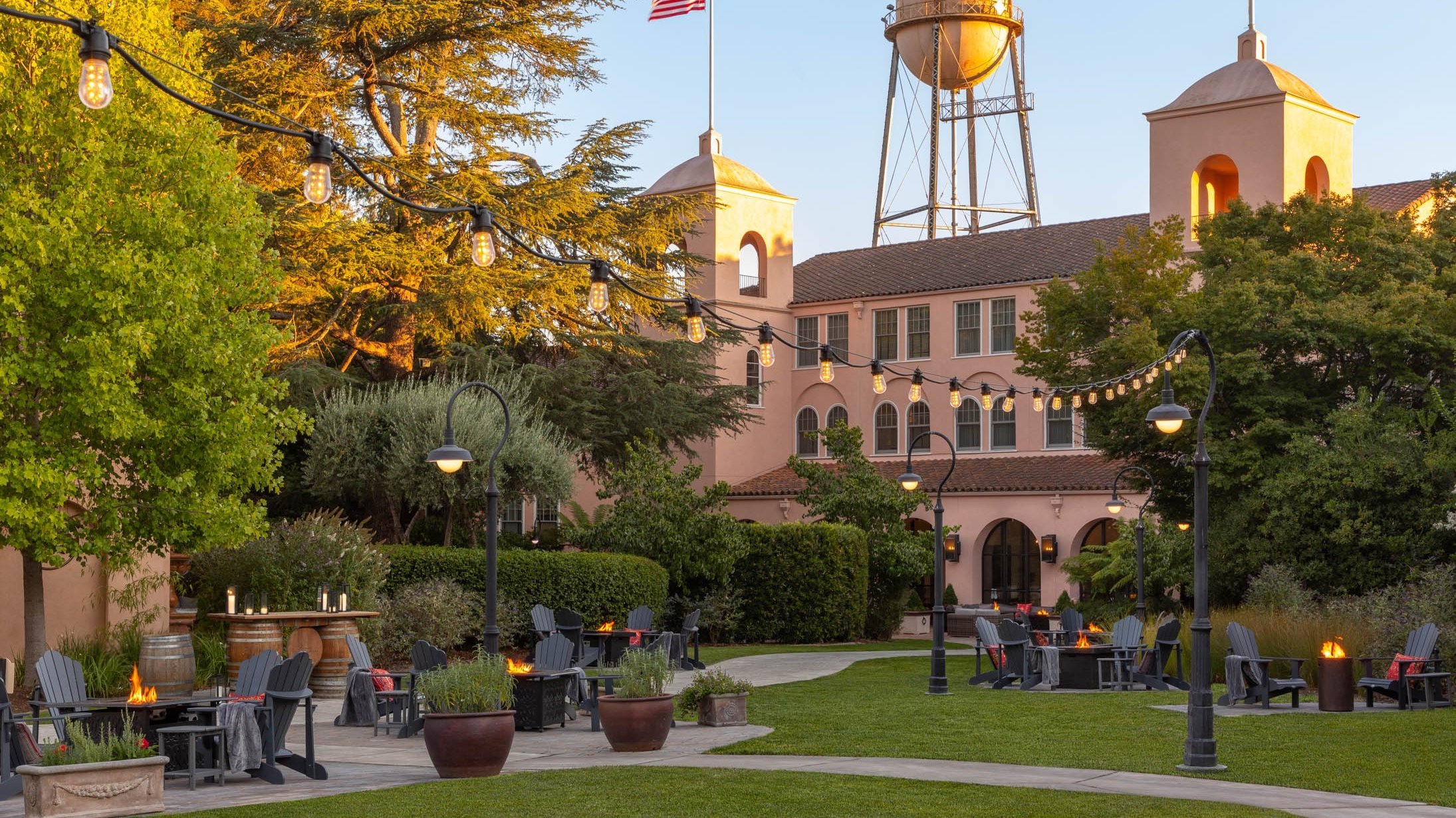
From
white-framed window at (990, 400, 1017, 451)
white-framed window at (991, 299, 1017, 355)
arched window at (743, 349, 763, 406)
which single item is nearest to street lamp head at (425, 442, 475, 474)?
white-framed window at (991, 299, 1017, 355)

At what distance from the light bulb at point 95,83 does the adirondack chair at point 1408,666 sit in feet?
55.2

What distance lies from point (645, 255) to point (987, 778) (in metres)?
23.2

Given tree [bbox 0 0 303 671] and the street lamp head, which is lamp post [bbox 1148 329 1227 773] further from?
tree [bbox 0 0 303 671]

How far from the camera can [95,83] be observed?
28.5 ft

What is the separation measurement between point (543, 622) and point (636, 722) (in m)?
9.65

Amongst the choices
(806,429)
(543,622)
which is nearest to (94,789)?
(543,622)

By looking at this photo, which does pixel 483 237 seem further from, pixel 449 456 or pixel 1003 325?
pixel 1003 325

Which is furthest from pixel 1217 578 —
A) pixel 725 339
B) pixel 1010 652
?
pixel 725 339

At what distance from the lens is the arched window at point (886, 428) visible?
163ft

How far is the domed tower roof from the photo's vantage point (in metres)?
49.2

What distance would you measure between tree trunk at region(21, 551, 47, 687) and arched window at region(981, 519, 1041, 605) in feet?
99.8

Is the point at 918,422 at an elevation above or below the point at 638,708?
above

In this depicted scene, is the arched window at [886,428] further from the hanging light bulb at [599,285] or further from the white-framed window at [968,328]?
the hanging light bulb at [599,285]

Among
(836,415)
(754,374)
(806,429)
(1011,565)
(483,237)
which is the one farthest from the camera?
(806,429)
